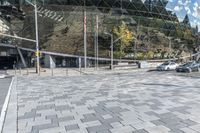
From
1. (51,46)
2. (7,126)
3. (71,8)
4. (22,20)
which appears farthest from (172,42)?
(7,126)

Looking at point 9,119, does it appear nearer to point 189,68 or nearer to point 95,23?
point 189,68

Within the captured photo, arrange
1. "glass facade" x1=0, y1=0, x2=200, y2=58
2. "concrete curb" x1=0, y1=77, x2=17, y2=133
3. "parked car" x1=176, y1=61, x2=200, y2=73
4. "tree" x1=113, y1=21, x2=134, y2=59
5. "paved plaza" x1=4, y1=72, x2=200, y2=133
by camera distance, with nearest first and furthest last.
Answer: "paved plaza" x1=4, y1=72, x2=200, y2=133 < "concrete curb" x1=0, y1=77, x2=17, y2=133 < "parked car" x1=176, y1=61, x2=200, y2=73 < "tree" x1=113, y1=21, x2=134, y2=59 < "glass facade" x1=0, y1=0, x2=200, y2=58

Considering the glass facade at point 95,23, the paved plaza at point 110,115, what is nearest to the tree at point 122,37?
the glass facade at point 95,23

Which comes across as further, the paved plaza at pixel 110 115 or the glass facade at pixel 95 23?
the glass facade at pixel 95 23

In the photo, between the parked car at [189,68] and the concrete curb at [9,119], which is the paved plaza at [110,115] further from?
the parked car at [189,68]

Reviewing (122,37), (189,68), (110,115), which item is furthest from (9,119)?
(122,37)

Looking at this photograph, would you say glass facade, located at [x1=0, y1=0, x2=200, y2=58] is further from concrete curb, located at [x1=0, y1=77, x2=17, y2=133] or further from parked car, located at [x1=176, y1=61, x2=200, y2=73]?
concrete curb, located at [x1=0, y1=77, x2=17, y2=133]

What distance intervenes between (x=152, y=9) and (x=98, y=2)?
16596mm

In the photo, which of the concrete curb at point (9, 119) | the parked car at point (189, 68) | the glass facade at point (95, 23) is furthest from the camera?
the glass facade at point (95, 23)

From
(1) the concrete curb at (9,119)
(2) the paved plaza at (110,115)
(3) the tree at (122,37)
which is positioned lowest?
(1) the concrete curb at (9,119)

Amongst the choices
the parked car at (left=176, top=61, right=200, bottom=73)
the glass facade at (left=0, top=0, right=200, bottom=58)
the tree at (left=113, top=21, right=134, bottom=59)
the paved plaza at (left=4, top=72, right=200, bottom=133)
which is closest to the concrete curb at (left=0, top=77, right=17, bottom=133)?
the paved plaza at (left=4, top=72, right=200, bottom=133)

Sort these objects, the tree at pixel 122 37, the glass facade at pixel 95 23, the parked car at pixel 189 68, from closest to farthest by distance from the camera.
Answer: the parked car at pixel 189 68, the tree at pixel 122 37, the glass facade at pixel 95 23

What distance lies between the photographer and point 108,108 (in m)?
10.2

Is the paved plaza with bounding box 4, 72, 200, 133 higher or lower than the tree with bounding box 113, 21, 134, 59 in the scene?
lower
